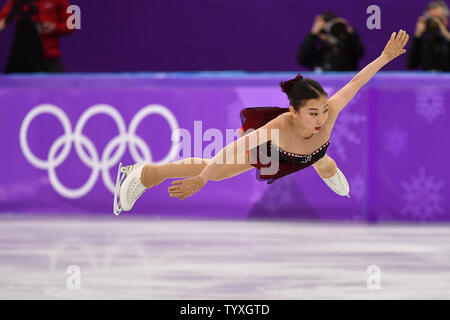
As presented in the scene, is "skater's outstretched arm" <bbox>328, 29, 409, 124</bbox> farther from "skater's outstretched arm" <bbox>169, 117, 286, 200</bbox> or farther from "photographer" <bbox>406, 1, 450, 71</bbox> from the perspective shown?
"photographer" <bbox>406, 1, 450, 71</bbox>

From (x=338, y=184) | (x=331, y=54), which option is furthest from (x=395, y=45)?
(x=331, y=54)

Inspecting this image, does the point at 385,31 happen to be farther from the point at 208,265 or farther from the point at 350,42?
the point at 208,265

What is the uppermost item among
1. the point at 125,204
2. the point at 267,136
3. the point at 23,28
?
the point at 23,28

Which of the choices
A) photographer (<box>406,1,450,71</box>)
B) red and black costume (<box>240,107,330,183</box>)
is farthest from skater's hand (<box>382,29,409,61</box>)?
photographer (<box>406,1,450,71</box>)

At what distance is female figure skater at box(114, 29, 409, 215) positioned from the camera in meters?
3.96

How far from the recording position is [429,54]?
9.27m

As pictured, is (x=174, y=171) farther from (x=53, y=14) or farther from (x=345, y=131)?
(x=53, y=14)

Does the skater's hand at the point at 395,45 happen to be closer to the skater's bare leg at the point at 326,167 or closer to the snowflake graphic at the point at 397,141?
the skater's bare leg at the point at 326,167

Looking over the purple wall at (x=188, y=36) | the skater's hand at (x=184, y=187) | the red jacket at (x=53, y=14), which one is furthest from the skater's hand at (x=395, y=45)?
the purple wall at (x=188, y=36)

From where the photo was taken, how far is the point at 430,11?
9.21 meters

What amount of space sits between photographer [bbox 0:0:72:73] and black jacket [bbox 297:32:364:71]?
244 cm

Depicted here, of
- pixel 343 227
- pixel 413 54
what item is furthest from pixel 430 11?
pixel 343 227
